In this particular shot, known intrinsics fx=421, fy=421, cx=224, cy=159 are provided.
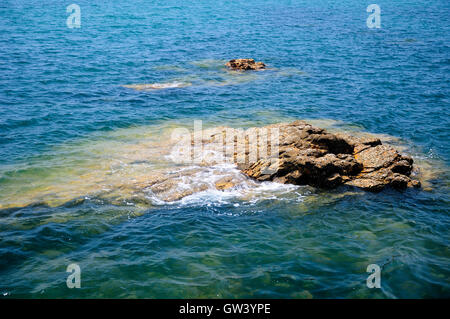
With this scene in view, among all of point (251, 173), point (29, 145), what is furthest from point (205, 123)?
point (29, 145)

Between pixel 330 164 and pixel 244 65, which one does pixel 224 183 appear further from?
pixel 244 65

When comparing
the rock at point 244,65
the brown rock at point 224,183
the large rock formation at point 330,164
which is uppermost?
the rock at point 244,65

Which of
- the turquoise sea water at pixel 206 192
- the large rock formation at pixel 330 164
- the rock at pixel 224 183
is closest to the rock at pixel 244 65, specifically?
the turquoise sea water at pixel 206 192

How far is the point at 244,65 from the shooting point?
4156 cm

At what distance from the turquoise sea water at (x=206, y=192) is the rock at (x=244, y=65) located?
134cm

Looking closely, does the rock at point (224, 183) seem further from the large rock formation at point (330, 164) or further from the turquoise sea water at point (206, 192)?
the large rock formation at point (330, 164)

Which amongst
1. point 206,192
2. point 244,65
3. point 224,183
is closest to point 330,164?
point 224,183

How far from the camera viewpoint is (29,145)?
24594mm

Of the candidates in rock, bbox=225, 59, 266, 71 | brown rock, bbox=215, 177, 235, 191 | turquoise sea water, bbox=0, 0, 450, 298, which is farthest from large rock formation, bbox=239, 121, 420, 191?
rock, bbox=225, 59, 266, 71

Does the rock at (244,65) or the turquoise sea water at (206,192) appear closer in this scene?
the turquoise sea water at (206,192)

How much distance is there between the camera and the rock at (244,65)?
41531mm
